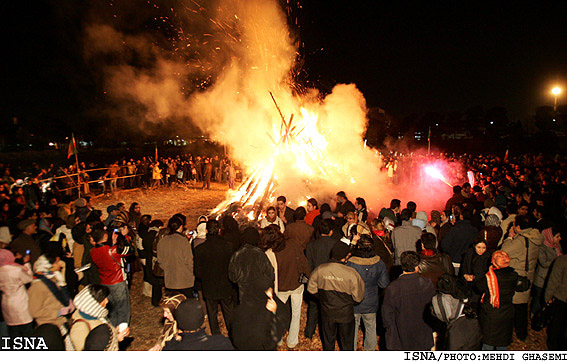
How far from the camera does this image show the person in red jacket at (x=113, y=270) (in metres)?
4.80

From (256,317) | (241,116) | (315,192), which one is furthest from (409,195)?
(256,317)

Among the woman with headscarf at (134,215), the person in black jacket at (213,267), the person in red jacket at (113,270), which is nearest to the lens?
the person in red jacket at (113,270)

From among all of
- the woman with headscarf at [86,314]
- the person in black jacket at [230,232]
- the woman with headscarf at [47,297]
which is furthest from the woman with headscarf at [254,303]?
the woman with headscarf at [47,297]

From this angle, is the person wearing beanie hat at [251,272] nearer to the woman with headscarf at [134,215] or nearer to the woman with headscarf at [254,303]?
the woman with headscarf at [254,303]

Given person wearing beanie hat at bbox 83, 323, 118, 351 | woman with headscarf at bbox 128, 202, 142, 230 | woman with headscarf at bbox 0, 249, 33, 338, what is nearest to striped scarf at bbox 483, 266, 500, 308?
person wearing beanie hat at bbox 83, 323, 118, 351

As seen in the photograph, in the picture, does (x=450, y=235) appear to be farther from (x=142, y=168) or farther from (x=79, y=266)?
(x=142, y=168)

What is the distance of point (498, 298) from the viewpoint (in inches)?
159

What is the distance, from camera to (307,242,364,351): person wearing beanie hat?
13.6 ft

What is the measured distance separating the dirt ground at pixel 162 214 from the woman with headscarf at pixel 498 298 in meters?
1.29

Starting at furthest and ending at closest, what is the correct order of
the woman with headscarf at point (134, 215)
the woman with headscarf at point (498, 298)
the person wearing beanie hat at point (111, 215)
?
1. the woman with headscarf at point (134, 215)
2. the person wearing beanie hat at point (111, 215)
3. the woman with headscarf at point (498, 298)

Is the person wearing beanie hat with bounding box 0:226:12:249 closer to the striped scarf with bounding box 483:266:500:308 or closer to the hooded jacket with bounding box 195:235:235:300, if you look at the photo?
the hooded jacket with bounding box 195:235:235:300

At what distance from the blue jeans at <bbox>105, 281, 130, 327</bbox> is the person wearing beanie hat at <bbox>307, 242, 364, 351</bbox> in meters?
2.97

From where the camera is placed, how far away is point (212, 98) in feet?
48.7

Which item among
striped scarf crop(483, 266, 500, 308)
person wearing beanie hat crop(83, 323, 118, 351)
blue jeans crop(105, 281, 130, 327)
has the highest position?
striped scarf crop(483, 266, 500, 308)
